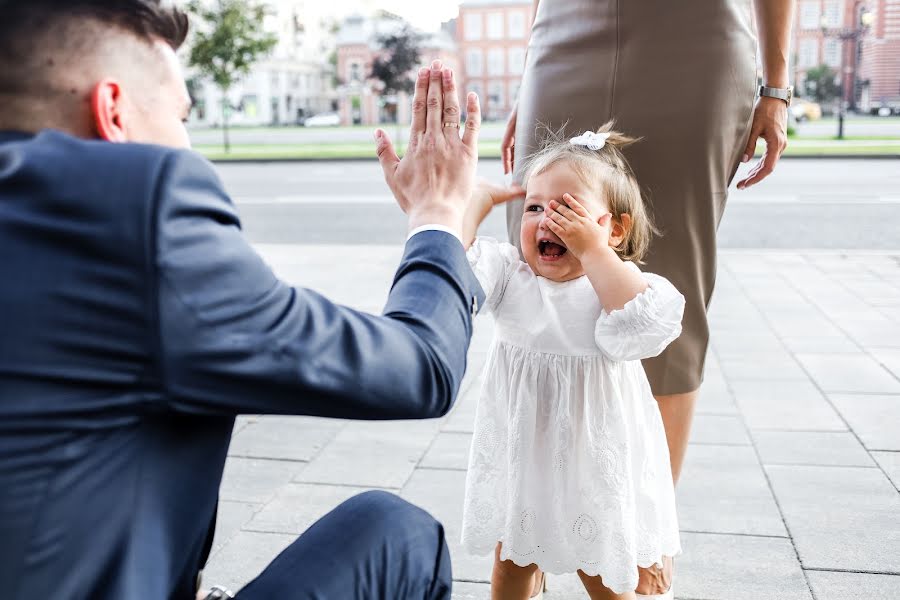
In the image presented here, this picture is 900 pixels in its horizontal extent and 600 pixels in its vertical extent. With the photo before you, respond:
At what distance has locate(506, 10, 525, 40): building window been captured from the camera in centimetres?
7525

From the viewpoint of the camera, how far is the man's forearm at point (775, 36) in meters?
2.22

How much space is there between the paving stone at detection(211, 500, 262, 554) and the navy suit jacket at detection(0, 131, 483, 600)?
63.2 inches

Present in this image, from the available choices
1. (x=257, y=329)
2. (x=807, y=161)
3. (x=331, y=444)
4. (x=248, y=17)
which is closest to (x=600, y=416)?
(x=257, y=329)

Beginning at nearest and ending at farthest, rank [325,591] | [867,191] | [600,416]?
1. [325,591]
2. [600,416]
3. [867,191]

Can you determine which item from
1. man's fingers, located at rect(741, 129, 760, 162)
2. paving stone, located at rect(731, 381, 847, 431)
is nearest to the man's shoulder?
man's fingers, located at rect(741, 129, 760, 162)

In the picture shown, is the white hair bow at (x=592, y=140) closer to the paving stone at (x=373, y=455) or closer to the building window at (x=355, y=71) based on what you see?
the paving stone at (x=373, y=455)

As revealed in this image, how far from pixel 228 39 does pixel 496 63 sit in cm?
5667

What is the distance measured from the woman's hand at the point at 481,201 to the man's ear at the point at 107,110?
2.20 feet

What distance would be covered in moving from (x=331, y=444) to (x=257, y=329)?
2.48 metres

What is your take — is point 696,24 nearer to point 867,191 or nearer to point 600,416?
point 600,416

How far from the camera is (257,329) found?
1.04 m

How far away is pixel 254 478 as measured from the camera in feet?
10.3

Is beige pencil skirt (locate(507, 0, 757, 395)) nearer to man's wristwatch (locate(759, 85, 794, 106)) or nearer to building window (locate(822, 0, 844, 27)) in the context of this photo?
man's wristwatch (locate(759, 85, 794, 106))

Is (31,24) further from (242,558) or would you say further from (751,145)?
(242,558)
